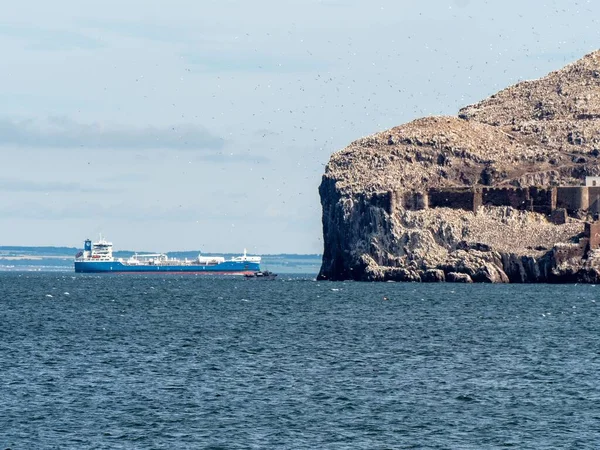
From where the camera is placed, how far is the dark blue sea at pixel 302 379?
146 feet

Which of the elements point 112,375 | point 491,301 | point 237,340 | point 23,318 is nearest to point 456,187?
point 491,301

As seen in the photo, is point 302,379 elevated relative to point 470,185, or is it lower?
lower

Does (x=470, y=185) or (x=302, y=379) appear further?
(x=470, y=185)

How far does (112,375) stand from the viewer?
57688 millimetres

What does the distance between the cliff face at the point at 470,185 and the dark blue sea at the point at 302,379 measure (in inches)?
2205

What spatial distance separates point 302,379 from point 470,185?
11816 centimetres

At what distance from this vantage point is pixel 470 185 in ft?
565

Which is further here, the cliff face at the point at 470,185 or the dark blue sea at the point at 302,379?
the cliff face at the point at 470,185

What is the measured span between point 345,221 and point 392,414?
122 m

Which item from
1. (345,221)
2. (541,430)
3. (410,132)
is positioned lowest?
(541,430)

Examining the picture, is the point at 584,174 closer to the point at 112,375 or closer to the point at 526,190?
the point at 526,190

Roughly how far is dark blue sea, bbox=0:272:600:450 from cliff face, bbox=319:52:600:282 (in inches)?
2205

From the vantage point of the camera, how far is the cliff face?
155500 millimetres

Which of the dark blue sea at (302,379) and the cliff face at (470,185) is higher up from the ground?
the cliff face at (470,185)
